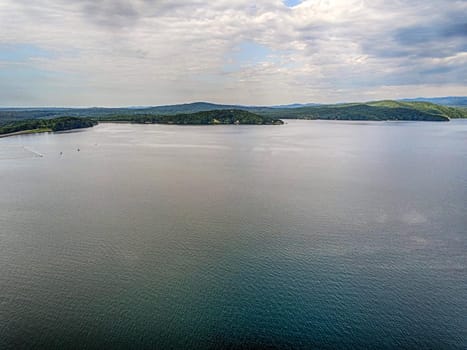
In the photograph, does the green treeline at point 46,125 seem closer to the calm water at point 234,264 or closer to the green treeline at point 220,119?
the green treeline at point 220,119

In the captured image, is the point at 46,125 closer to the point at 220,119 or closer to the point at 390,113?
the point at 220,119

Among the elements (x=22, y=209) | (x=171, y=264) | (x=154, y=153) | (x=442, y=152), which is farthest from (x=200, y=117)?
(x=171, y=264)

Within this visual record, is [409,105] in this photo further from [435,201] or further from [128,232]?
[128,232]

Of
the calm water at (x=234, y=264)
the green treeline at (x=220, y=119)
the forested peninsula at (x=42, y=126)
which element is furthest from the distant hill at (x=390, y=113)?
the calm water at (x=234, y=264)

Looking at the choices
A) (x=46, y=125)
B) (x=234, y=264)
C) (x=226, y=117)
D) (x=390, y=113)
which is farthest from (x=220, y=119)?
(x=234, y=264)

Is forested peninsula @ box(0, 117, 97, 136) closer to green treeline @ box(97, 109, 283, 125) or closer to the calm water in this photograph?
green treeline @ box(97, 109, 283, 125)

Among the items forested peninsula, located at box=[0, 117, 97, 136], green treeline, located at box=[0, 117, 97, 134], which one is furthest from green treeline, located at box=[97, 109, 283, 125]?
forested peninsula, located at box=[0, 117, 97, 136]
